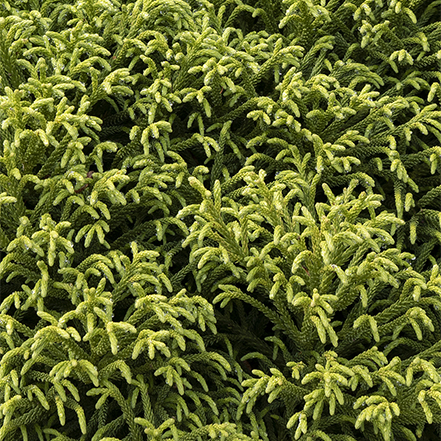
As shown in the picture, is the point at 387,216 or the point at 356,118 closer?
the point at 387,216

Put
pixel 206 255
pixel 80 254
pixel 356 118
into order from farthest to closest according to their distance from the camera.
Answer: pixel 356 118 < pixel 80 254 < pixel 206 255

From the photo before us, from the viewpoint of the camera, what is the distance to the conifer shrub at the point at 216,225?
2574 millimetres

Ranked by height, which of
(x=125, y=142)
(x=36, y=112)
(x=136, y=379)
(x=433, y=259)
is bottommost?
(x=136, y=379)

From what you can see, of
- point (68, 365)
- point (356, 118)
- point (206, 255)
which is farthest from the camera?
point (356, 118)

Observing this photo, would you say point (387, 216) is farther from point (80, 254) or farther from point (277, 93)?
point (80, 254)

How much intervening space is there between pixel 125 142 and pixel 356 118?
4.54 feet

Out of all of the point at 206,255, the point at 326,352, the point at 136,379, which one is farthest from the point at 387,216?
the point at 136,379

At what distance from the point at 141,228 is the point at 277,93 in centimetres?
115

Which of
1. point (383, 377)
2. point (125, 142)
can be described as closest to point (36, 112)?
point (125, 142)

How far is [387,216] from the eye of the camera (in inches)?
105

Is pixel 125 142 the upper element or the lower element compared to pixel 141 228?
upper

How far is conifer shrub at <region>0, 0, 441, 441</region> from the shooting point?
8.45 feet

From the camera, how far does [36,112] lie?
106 inches

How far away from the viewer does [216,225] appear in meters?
2.69
